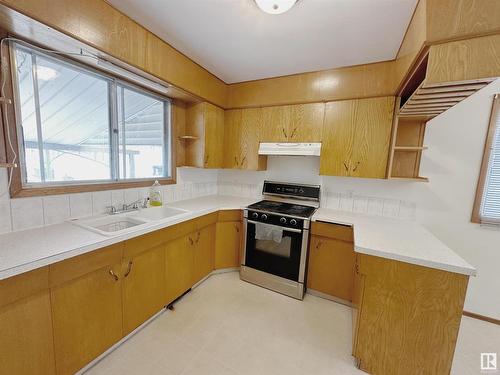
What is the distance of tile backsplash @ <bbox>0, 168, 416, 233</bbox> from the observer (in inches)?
52.2

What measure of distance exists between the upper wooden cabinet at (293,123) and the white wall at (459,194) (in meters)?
0.99

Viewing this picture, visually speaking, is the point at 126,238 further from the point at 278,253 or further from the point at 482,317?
the point at 482,317

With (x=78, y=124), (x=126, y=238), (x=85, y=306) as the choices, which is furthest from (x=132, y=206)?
(x=85, y=306)

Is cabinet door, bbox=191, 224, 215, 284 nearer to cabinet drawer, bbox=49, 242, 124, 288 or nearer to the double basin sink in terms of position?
the double basin sink

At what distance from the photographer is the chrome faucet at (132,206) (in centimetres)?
183

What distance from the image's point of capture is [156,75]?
1.72 metres

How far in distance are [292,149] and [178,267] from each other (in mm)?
1747

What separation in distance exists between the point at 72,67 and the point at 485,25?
255 cm

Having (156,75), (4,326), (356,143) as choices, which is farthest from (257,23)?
(4,326)

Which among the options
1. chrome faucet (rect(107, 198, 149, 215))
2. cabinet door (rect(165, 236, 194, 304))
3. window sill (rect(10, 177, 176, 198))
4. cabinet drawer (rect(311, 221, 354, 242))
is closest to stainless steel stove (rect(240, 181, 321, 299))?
cabinet drawer (rect(311, 221, 354, 242))

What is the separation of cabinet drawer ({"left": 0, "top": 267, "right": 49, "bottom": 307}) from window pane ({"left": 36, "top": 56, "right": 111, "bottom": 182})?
31.9 inches

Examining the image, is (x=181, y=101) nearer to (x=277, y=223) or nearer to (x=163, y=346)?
(x=277, y=223)

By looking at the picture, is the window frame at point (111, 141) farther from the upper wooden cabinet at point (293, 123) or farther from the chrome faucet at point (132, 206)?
the upper wooden cabinet at point (293, 123)

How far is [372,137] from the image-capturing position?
2068 mm
